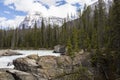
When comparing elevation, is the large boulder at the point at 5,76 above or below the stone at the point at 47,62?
below

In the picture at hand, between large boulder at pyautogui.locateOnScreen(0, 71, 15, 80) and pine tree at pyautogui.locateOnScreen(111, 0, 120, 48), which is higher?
pine tree at pyautogui.locateOnScreen(111, 0, 120, 48)

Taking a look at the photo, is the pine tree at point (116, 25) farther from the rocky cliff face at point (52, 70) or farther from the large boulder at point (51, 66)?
the large boulder at point (51, 66)

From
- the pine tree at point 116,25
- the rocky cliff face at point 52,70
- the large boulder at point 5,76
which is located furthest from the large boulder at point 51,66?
the pine tree at point 116,25

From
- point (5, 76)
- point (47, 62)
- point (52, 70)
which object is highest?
point (47, 62)

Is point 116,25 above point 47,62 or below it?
above

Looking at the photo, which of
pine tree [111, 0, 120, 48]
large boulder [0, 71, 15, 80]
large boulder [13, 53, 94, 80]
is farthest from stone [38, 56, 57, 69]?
pine tree [111, 0, 120, 48]

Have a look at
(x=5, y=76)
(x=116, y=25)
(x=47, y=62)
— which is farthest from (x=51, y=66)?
(x=116, y=25)

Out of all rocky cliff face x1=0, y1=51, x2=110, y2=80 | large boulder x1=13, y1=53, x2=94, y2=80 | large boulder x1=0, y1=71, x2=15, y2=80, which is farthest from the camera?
large boulder x1=13, y1=53, x2=94, y2=80

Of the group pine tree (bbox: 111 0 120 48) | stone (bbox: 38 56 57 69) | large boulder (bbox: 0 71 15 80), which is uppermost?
pine tree (bbox: 111 0 120 48)

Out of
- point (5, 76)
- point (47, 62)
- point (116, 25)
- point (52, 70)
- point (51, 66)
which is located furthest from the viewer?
point (47, 62)

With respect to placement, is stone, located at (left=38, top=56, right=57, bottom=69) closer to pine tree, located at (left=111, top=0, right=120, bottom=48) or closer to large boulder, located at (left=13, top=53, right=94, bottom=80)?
large boulder, located at (left=13, top=53, right=94, bottom=80)

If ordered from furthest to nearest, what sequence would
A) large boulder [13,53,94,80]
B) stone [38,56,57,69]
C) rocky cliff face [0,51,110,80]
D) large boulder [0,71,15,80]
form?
stone [38,56,57,69] < large boulder [13,53,94,80] < rocky cliff face [0,51,110,80] < large boulder [0,71,15,80]

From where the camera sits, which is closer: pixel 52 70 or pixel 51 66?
pixel 52 70

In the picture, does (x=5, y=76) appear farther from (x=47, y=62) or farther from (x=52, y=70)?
(x=47, y=62)
